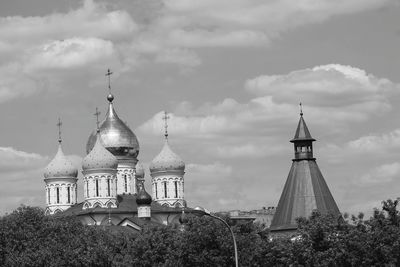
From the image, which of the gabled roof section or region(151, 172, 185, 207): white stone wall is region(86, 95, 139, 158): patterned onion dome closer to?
region(151, 172, 185, 207): white stone wall

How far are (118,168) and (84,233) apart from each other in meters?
69.1

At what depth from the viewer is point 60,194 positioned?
584 feet

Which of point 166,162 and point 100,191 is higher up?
point 166,162

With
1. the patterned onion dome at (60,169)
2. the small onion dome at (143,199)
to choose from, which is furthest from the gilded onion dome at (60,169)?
the small onion dome at (143,199)

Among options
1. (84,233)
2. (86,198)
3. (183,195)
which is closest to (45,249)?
(84,233)

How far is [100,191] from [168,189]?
58.1 feet

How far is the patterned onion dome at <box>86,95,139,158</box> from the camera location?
7126 inches

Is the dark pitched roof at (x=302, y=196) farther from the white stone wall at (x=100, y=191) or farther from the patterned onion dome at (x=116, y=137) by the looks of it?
the patterned onion dome at (x=116, y=137)

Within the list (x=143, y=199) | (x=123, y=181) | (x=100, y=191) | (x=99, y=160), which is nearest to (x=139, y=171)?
(x=123, y=181)

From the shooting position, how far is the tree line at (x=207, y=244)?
273 ft

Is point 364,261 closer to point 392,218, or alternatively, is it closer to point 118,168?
point 392,218

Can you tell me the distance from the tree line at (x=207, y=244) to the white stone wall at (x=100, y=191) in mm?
53888

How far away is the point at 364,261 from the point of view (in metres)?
81.9

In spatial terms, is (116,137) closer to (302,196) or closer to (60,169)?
(60,169)
